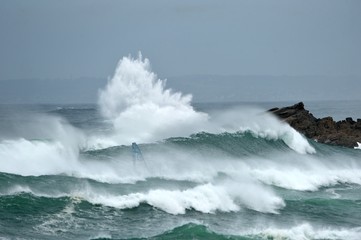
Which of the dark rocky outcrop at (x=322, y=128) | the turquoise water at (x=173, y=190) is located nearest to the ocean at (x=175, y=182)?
the turquoise water at (x=173, y=190)

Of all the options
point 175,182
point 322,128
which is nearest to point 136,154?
point 175,182

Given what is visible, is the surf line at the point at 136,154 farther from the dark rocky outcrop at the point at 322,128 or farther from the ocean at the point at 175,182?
the dark rocky outcrop at the point at 322,128

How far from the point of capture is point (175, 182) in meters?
26.5

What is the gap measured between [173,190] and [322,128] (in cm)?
3001

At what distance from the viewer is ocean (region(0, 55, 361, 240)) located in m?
19.0

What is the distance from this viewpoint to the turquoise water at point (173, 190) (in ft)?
61.7

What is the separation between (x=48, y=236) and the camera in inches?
682

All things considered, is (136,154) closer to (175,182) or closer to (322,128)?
(175,182)

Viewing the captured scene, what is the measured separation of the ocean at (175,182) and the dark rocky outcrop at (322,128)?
5359mm

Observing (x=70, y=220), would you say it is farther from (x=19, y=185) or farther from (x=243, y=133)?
(x=243, y=133)

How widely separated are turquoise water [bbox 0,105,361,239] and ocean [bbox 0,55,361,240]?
1.6 inches

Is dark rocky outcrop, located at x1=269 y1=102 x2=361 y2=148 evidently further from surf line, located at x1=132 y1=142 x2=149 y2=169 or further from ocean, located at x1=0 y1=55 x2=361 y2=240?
surf line, located at x1=132 y1=142 x2=149 y2=169

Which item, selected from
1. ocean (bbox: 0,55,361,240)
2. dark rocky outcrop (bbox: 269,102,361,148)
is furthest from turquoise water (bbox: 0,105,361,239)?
Result: dark rocky outcrop (bbox: 269,102,361,148)

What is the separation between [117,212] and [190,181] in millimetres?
7162
